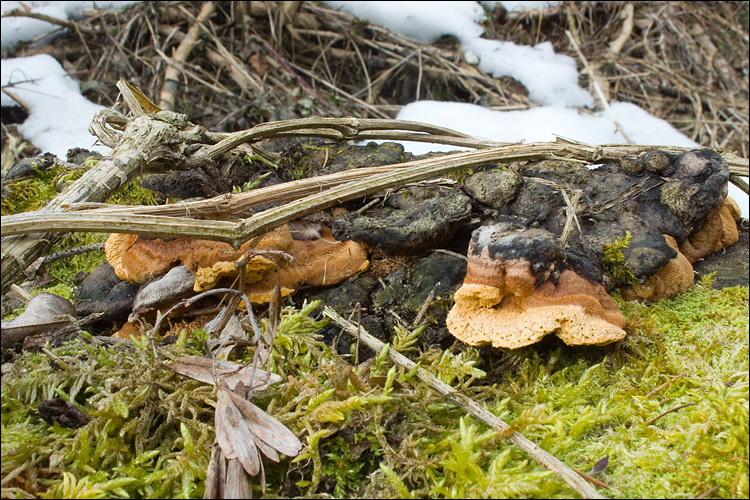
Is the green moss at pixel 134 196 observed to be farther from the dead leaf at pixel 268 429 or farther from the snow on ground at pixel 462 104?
the dead leaf at pixel 268 429

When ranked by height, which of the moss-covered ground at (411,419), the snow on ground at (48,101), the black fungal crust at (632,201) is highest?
the black fungal crust at (632,201)

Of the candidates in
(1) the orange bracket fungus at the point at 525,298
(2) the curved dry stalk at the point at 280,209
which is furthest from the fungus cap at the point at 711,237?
(1) the orange bracket fungus at the point at 525,298

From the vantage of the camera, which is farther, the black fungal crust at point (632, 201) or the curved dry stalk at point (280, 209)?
the black fungal crust at point (632, 201)

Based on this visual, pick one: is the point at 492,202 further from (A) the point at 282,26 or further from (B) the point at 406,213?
(A) the point at 282,26

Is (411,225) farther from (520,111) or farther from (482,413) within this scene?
(520,111)

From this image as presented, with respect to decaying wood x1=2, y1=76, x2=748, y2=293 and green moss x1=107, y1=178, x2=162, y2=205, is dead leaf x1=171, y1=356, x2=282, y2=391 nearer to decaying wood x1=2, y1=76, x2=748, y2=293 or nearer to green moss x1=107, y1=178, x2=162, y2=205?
decaying wood x1=2, y1=76, x2=748, y2=293

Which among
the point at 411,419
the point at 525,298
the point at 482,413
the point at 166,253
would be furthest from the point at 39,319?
the point at 525,298
